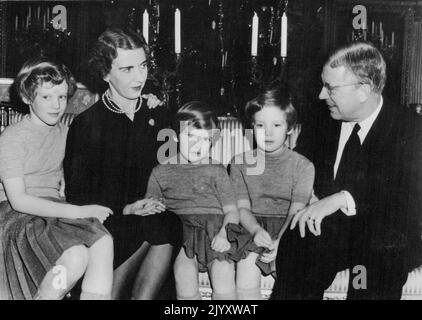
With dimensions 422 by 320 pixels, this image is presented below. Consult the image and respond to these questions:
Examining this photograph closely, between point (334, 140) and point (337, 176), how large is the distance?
4.7 inches

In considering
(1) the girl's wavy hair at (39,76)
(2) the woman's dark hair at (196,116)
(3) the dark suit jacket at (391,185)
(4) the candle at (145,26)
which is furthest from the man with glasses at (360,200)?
(1) the girl's wavy hair at (39,76)

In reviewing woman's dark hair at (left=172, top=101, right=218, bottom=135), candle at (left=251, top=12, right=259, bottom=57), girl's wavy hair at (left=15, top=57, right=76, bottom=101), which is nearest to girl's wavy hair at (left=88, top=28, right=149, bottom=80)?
girl's wavy hair at (left=15, top=57, right=76, bottom=101)

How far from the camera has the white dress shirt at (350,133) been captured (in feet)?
5.15

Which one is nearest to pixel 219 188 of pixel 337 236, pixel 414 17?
pixel 337 236

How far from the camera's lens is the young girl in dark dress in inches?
57.7

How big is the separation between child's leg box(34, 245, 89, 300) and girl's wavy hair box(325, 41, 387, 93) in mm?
962

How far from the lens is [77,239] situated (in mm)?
Result: 1476

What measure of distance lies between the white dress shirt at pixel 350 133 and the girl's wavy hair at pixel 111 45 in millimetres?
694

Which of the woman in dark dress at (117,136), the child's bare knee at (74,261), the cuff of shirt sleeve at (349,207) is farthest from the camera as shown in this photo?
the woman in dark dress at (117,136)

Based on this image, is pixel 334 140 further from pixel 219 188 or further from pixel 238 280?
pixel 238 280

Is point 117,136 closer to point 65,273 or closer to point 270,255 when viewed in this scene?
point 65,273

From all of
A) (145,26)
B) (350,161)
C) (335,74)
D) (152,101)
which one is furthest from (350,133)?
(145,26)

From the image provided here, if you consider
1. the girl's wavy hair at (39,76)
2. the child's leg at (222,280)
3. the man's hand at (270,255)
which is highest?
the girl's wavy hair at (39,76)

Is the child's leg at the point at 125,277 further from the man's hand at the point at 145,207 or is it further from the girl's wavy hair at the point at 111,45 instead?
the girl's wavy hair at the point at 111,45
